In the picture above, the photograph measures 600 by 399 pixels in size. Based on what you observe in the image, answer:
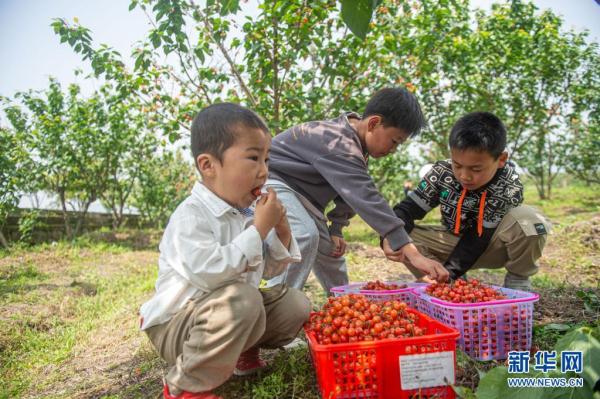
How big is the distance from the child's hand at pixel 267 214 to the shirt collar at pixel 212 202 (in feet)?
0.49

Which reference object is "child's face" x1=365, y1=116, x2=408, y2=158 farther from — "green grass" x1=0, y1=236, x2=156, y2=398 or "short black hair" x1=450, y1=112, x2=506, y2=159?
"green grass" x1=0, y1=236, x2=156, y2=398

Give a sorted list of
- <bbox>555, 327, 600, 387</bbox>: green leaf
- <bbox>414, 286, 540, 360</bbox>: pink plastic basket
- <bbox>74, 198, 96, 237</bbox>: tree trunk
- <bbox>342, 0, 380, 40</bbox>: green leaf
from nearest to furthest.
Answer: <bbox>342, 0, 380, 40</bbox>: green leaf → <bbox>555, 327, 600, 387</bbox>: green leaf → <bbox>414, 286, 540, 360</bbox>: pink plastic basket → <bbox>74, 198, 96, 237</bbox>: tree trunk

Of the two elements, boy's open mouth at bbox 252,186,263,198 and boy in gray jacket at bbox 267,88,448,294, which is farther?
boy in gray jacket at bbox 267,88,448,294

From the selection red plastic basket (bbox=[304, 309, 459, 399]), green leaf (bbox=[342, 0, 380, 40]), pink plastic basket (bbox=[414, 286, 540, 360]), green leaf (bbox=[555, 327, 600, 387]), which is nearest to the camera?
green leaf (bbox=[342, 0, 380, 40])

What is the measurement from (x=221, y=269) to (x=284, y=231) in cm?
44

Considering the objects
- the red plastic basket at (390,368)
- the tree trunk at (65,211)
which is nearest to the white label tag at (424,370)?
the red plastic basket at (390,368)

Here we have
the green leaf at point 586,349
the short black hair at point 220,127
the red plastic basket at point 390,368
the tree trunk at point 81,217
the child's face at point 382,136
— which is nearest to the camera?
the green leaf at point 586,349

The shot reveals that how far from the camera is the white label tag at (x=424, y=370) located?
160 centimetres

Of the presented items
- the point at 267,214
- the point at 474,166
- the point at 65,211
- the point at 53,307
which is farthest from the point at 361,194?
the point at 65,211

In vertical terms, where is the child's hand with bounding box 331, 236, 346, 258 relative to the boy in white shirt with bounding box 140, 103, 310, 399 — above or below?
below

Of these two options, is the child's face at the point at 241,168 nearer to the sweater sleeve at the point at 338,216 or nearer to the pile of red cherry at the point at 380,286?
the pile of red cherry at the point at 380,286

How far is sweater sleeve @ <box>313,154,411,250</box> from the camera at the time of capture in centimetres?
249

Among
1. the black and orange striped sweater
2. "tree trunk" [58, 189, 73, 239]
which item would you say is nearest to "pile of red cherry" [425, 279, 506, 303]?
the black and orange striped sweater

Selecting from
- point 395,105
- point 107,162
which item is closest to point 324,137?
point 395,105
